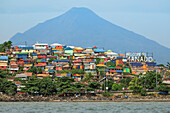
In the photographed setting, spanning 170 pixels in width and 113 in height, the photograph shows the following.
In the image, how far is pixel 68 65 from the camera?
→ 315 feet

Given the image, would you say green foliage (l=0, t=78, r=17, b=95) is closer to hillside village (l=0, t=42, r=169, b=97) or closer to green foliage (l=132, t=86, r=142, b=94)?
hillside village (l=0, t=42, r=169, b=97)

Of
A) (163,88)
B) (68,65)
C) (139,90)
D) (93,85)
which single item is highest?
(68,65)

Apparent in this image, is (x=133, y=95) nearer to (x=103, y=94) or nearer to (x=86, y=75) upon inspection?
(x=103, y=94)

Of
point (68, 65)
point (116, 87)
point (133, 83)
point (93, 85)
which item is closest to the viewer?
point (93, 85)

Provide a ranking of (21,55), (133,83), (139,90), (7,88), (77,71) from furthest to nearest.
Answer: (21,55), (77,71), (133,83), (139,90), (7,88)

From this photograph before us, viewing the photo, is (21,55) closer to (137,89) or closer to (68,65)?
(68,65)

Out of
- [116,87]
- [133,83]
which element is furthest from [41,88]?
[133,83]

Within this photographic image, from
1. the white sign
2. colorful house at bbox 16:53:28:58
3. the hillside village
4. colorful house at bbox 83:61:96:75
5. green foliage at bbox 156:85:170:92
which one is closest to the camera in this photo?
green foliage at bbox 156:85:170:92

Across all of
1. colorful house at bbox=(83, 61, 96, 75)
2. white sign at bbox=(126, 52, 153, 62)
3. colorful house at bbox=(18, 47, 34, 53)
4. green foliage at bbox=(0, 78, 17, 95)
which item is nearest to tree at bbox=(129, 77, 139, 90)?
colorful house at bbox=(83, 61, 96, 75)

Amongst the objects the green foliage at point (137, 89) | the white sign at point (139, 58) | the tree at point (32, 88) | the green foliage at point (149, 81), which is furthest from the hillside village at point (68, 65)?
the green foliage at point (137, 89)

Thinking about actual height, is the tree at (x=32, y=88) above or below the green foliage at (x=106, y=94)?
above

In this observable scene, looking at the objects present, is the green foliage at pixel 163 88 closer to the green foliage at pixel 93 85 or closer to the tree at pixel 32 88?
the green foliage at pixel 93 85

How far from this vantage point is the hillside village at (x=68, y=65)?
88519 mm

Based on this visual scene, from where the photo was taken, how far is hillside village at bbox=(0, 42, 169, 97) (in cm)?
8852
